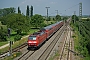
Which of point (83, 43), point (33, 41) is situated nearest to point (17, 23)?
point (83, 43)

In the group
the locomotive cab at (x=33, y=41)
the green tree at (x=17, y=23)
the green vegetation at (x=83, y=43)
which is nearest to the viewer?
the green vegetation at (x=83, y=43)

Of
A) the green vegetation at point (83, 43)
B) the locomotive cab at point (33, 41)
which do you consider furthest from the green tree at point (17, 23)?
the locomotive cab at point (33, 41)

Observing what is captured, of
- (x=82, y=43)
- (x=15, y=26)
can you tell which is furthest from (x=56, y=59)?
(x=15, y=26)

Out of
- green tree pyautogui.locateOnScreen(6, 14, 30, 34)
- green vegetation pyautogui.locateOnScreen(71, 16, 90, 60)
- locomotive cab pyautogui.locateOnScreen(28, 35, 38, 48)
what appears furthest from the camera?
green tree pyautogui.locateOnScreen(6, 14, 30, 34)

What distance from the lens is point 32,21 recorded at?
3319 inches

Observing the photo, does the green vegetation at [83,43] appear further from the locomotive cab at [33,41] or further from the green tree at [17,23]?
the green tree at [17,23]

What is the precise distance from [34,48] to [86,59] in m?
9.73

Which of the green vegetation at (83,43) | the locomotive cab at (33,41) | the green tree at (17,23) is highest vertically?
the green tree at (17,23)

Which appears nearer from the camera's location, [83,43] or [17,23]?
[83,43]

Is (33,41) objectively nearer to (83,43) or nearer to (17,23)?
(83,43)

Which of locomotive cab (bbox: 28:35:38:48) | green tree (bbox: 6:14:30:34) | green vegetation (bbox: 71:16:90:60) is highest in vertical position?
green tree (bbox: 6:14:30:34)

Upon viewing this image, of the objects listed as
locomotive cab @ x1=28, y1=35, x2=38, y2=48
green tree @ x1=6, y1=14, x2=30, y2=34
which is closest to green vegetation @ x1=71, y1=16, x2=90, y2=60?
locomotive cab @ x1=28, y1=35, x2=38, y2=48

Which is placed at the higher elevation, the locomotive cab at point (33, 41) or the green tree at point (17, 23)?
the green tree at point (17, 23)

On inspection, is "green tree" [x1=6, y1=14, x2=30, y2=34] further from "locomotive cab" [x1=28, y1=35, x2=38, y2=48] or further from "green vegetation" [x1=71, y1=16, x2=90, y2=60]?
"locomotive cab" [x1=28, y1=35, x2=38, y2=48]
